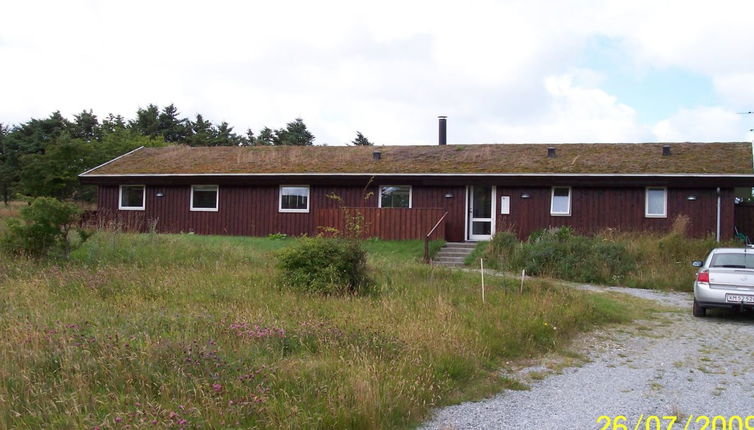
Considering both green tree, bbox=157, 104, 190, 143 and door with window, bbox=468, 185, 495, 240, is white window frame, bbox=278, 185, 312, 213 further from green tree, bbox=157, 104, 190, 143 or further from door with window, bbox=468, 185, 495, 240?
green tree, bbox=157, 104, 190, 143

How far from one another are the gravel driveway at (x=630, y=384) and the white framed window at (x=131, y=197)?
774 inches

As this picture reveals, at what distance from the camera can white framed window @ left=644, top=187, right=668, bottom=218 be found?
19.9 m

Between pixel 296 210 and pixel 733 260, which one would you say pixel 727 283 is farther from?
pixel 296 210

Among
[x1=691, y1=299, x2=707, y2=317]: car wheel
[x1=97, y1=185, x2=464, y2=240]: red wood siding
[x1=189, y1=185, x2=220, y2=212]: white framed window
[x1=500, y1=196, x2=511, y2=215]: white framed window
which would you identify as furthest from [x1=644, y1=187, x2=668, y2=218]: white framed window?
[x1=189, y1=185, x2=220, y2=212]: white framed window

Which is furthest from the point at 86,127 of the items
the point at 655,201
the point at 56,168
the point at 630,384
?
the point at 630,384

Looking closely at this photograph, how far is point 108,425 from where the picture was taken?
411cm

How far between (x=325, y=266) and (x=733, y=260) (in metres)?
7.24

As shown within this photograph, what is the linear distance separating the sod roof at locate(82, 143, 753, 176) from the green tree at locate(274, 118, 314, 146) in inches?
1304

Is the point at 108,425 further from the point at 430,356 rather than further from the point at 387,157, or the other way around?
the point at 387,157

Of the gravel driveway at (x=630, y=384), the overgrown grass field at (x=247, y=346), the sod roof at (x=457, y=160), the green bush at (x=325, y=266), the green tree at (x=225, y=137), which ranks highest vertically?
the green tree at (x=225, y=137)

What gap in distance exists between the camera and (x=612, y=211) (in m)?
20.1

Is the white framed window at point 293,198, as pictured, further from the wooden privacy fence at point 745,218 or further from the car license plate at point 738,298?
the wooden privacy fence at point 745,218

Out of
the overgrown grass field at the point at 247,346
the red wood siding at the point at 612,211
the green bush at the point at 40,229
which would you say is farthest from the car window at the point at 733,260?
the green bush at the point at 40,229

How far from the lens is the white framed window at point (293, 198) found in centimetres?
2227
